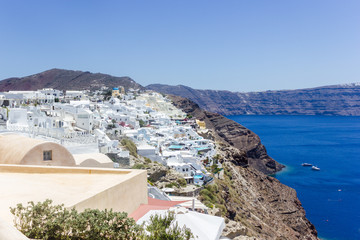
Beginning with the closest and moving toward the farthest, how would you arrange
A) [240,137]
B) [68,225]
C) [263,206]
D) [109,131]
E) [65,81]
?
[68,225]
[263,206]
[109,131]
[240,137]
[65,81]

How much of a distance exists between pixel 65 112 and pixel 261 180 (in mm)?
22795

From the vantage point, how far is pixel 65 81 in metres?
114

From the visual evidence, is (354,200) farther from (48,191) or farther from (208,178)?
(48,191)

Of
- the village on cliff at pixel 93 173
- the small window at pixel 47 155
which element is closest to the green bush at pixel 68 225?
the village on cliff at pixel 93 173

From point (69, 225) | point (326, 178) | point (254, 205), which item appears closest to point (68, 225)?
point (69, 225)

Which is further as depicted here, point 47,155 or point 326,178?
point 326,178

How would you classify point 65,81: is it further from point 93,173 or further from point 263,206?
point 93,173

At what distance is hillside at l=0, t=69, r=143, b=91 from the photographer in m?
105

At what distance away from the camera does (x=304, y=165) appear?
55.8 metres

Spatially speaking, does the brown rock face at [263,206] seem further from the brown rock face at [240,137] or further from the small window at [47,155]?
the brown rock face at [240,137]

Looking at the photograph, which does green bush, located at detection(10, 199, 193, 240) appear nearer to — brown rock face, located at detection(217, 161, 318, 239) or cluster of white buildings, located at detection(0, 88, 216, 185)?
cluster of white buildings, located at detection(0, 88, 216, 185)

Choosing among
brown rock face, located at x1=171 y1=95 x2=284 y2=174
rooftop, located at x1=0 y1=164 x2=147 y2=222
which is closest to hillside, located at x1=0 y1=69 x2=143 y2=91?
brown rock face, located at x1=171 y1=95 x2=284 y2=174

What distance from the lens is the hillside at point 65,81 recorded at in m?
105

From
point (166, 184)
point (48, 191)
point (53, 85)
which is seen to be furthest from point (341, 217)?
point (53, 85)
